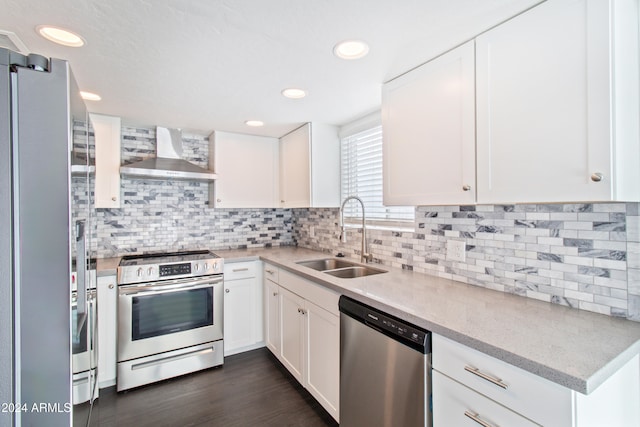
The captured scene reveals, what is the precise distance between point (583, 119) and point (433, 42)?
0.75 metres

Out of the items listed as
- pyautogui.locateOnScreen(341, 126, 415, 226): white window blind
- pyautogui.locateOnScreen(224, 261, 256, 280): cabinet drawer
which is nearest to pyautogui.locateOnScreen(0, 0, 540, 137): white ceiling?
pyautogui.locateOnScreen(341, 126, 415, 226): white window blind

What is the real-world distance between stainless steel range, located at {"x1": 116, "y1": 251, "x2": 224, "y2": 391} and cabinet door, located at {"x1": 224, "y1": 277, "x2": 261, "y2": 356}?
9cm

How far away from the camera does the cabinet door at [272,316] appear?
104 inches

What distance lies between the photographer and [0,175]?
68cm

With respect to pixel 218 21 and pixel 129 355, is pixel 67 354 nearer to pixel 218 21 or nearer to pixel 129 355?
pixel 218 21

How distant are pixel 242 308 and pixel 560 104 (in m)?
2.72

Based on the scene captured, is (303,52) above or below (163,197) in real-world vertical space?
above

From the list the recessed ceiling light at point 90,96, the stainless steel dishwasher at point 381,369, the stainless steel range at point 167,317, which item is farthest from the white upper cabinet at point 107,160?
the stainless steel dishwasher at point 381,369

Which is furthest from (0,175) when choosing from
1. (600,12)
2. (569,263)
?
(569,263)

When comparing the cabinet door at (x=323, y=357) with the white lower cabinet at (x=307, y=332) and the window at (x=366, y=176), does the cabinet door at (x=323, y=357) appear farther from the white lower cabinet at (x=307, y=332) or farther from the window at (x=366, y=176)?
the window at (x=366, y=176)

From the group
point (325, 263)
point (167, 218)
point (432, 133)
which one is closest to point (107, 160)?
point (167, 218)

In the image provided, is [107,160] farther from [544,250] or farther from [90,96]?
[544,250]

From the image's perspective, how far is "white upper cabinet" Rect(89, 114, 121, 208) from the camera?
2545 millimetres

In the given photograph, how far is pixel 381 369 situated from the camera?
1441 millimetres
